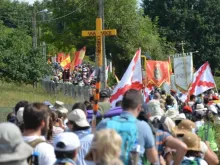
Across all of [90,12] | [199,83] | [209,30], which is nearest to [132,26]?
[90,12]

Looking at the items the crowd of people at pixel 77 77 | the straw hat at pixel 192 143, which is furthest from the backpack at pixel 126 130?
the crowd of people at pixel 77 77

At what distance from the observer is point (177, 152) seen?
7223mm

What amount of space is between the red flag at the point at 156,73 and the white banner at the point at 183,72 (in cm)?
80

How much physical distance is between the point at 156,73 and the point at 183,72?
1.59 m

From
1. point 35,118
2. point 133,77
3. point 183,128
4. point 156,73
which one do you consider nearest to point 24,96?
point 156,73

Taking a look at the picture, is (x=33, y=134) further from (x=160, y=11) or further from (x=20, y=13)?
(x=20, y=13)

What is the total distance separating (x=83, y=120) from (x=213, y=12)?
241ft

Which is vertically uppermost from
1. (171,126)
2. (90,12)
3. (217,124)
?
(90,12)

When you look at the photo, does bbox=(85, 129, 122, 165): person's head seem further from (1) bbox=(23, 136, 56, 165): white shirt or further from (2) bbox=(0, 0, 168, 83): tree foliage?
(2) bbox=(0, 0, 168, 83): tree foliage

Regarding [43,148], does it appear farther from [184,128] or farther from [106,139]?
[184,128]

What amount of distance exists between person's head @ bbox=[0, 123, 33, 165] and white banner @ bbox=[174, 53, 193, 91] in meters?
20.3

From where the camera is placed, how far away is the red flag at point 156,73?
26562 millimetres

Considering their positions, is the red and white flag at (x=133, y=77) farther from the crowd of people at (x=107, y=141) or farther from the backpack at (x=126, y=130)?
the backpack at (x=126, y=130)

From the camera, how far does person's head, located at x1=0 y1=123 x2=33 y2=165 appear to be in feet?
15.5
